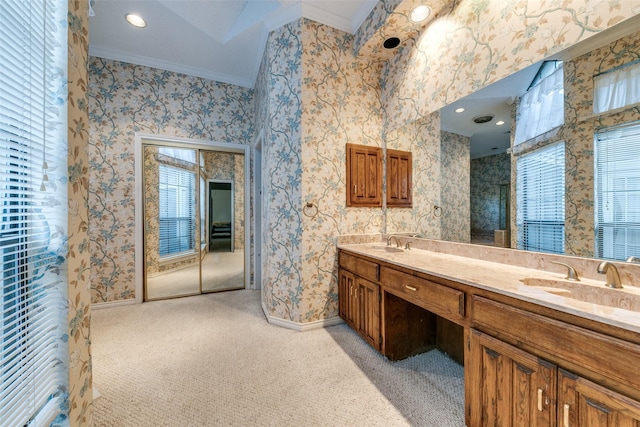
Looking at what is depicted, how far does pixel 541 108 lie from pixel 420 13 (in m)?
1.21

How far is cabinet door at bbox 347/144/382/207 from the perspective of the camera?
2.44m

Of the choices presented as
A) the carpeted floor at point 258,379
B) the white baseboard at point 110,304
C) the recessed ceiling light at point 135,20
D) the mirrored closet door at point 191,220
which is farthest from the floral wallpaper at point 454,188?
the white baseboard at point 110,304

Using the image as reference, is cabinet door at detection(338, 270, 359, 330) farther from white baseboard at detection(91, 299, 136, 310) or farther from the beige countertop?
white baseboard at detection(91, 299, 136, 310)

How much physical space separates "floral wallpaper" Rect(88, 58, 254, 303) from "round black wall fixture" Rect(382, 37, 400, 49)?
8.10 ft

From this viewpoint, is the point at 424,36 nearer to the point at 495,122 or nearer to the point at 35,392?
the point at 495,122

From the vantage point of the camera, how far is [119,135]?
2.87 metres

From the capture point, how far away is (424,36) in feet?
6.72

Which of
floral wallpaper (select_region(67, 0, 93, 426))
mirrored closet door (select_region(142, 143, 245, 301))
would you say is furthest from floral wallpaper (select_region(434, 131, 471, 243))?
mirrored closet door (select_region(142, 143, 245, 301))

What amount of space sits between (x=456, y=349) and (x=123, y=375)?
2434 mm

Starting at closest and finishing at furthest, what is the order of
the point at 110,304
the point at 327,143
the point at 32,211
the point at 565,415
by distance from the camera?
the point at 32,211, the point at 565,415, the point at 327,143, the point at 110,304

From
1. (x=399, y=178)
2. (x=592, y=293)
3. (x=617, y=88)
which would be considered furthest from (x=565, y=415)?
(x=399, y=178)

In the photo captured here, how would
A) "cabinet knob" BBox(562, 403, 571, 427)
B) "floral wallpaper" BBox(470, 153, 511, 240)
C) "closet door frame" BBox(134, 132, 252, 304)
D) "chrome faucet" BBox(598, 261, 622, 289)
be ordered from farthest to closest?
"closet door frame" BBox(134, 132, 252, 304)
"floral wallpaper" BBox(470, 153, 511, 240)
"chrome faucet" BBox(598, 261, 622, 289)
"cabinet knob" BBox(562, 403, 571, 427)

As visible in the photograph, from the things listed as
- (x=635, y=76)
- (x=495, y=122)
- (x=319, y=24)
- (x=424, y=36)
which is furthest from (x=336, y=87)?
(x=635, y=76)

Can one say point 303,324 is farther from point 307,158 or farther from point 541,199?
point 541,199
